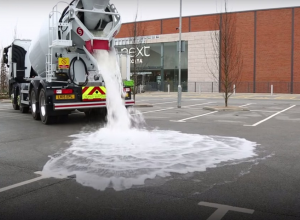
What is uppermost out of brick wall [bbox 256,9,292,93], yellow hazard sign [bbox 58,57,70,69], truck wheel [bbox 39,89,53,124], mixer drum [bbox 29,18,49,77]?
brick wall [bbox 256,9,292,93]

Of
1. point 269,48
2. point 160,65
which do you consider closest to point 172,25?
point 160,65

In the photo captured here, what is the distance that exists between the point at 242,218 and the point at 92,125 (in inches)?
351

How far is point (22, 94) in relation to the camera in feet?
52.9

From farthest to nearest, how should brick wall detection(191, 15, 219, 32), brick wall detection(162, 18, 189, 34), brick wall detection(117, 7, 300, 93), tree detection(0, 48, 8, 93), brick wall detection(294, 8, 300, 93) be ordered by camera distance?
brick wall detection(162, 18, 189, 34)
brick wall detection(191, 15, 219, 32)
brick wall detection(117, 7, 300, 93)
brick wall detection(294, 8, 300, 93)
tree detection(0, 48, 8, 93)

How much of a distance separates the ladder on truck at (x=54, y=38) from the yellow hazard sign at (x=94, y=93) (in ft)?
4.07

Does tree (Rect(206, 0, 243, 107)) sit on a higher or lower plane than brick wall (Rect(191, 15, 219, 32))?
lower

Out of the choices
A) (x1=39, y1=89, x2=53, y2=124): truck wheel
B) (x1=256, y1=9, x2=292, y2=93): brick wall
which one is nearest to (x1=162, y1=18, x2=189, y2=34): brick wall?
(x1=256, y1=9, x2=292, y2=93): brick wall

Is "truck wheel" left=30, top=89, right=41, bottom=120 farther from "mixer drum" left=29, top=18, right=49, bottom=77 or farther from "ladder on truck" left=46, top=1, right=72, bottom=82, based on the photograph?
"ladder on truck" left=46, top=1, right=72, bottom=82

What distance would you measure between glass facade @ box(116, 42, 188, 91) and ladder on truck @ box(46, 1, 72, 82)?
34.0 meters

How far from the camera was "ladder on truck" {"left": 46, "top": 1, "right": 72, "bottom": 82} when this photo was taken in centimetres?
1164

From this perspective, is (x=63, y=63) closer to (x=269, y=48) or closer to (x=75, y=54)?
(x=75, y=54)

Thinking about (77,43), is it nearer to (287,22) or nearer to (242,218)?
(242,218)

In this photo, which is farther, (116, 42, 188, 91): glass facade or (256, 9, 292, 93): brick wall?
(116, 42, 188, 91): glass facade

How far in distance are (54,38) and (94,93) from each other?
2.18 meters
